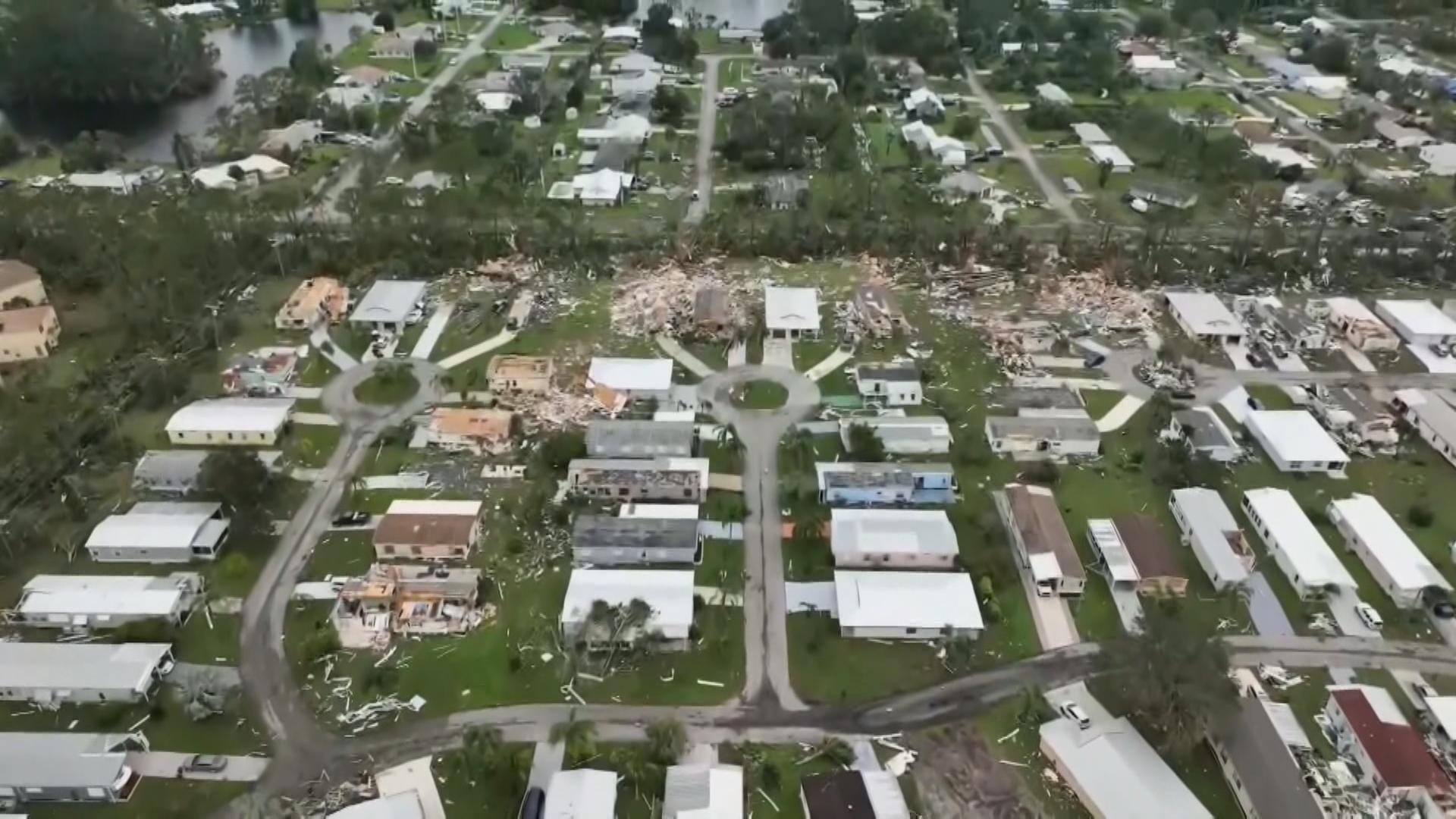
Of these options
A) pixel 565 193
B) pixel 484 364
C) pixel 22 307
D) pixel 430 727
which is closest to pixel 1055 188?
pixel 565 193

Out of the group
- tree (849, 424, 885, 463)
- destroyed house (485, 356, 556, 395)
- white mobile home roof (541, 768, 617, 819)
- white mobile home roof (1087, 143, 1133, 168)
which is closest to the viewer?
white mobile home roof (541, 768, 617, 819)

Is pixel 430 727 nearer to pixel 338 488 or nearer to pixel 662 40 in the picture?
pixel 338 488

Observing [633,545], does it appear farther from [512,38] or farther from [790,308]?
[512,38]

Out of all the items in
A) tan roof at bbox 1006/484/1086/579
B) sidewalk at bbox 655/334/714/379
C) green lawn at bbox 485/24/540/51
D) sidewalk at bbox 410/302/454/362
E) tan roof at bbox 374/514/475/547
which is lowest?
tan roof at bbox 1006/484/1086/579

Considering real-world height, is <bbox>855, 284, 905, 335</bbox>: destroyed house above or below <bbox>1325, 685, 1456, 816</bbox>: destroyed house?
above

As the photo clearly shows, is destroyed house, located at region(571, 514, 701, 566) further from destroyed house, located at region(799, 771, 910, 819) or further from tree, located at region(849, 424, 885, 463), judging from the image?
destroyed house, located at region(799, 771, 910, 819)

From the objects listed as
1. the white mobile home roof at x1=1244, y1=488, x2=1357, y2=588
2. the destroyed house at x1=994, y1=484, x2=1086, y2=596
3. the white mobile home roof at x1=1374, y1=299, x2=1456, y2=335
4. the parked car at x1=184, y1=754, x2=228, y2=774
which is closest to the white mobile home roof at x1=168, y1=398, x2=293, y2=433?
the parked car at x1=184, y1=754, x2=228, y2=774

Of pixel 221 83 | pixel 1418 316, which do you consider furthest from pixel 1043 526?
pixel 221 83
